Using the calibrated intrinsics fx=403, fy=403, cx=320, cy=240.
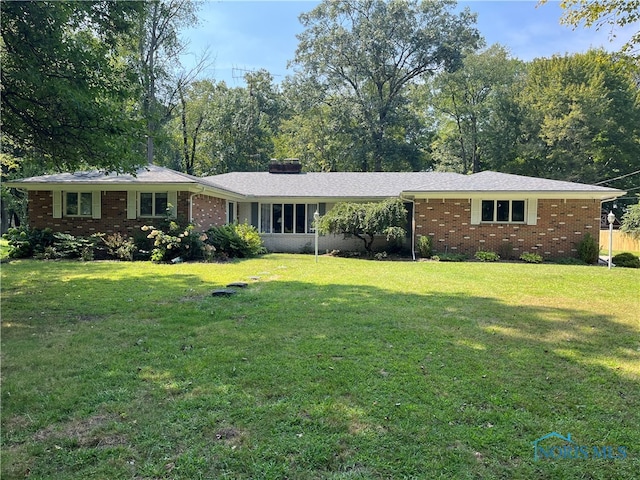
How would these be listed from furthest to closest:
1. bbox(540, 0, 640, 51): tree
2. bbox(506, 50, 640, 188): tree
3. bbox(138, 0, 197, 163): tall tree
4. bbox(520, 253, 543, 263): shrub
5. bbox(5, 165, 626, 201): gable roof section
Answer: bbox(506, 50, 640, 188): tree, bbox(138, 0, 197, 163): tall tree, bbox(520, 253, 543, 263): shrub, bbox(5, 165, 626, 201): gable roof section, bbox(540, 0, 640, 51): tree

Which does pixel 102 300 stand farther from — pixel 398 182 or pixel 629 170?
pixel 629 170

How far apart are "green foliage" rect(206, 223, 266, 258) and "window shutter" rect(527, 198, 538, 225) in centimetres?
1002

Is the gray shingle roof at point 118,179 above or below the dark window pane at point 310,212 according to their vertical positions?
above

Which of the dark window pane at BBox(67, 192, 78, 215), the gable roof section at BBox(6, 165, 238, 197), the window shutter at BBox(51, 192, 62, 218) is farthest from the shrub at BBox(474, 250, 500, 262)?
the window shutter at BBox(51, 192, 62, 218)

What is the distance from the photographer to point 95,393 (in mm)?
3389

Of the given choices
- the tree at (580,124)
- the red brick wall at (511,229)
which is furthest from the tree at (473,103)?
the red brick wall at (511,229)

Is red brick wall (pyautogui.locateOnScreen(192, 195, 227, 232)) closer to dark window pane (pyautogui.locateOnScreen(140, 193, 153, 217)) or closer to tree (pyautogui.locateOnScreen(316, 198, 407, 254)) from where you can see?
dark window pane (pyautogui.locateOnScreen(140, 193, 153, 217))

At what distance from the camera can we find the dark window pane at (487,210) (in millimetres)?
14906

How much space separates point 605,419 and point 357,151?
27.6 meters

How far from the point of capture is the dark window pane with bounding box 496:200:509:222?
48.8 feet

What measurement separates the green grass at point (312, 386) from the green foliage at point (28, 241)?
7792 millimetres

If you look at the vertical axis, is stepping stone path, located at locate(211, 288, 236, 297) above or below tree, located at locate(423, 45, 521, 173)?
below

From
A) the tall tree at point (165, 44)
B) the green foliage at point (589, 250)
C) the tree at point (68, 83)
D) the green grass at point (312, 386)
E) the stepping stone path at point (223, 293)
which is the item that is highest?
the tall tree at point (165, 44)

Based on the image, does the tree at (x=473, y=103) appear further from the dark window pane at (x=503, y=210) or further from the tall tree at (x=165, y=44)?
the tall tree at (x=165, y=44)
